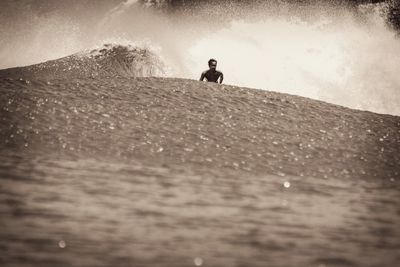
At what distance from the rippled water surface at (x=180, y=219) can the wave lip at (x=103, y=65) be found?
23.2ft

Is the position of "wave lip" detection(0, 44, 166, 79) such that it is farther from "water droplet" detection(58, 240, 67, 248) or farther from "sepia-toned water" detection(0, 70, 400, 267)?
"water droplet" detection(58, 240, 67, 248)

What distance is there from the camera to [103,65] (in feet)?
42.5

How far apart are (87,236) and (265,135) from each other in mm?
3876

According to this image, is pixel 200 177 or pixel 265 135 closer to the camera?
pixel 200 177

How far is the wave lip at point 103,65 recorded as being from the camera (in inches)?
461

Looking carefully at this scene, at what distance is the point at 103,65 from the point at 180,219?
34.6ft

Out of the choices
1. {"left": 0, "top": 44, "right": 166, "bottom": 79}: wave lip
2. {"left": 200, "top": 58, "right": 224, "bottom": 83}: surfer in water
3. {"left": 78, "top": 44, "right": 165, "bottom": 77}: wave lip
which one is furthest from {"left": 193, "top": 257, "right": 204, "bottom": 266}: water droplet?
{"left": 78, "top": 44, "right": 165, "bottom": 77}: wave lip

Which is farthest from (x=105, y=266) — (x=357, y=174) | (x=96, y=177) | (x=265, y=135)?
(x=265, y=135)

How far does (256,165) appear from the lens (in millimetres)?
5027

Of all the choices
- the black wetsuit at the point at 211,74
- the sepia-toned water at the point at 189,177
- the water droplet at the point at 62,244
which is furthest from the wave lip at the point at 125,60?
the water droplet at the point at 62,244

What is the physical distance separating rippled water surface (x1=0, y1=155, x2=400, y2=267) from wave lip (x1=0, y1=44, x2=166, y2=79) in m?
7.07

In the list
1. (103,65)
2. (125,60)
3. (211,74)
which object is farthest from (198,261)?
(125,60)

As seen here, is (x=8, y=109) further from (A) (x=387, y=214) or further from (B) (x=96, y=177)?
(A) (x=387, y=214)

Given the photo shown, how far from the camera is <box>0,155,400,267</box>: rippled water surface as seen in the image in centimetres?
242
